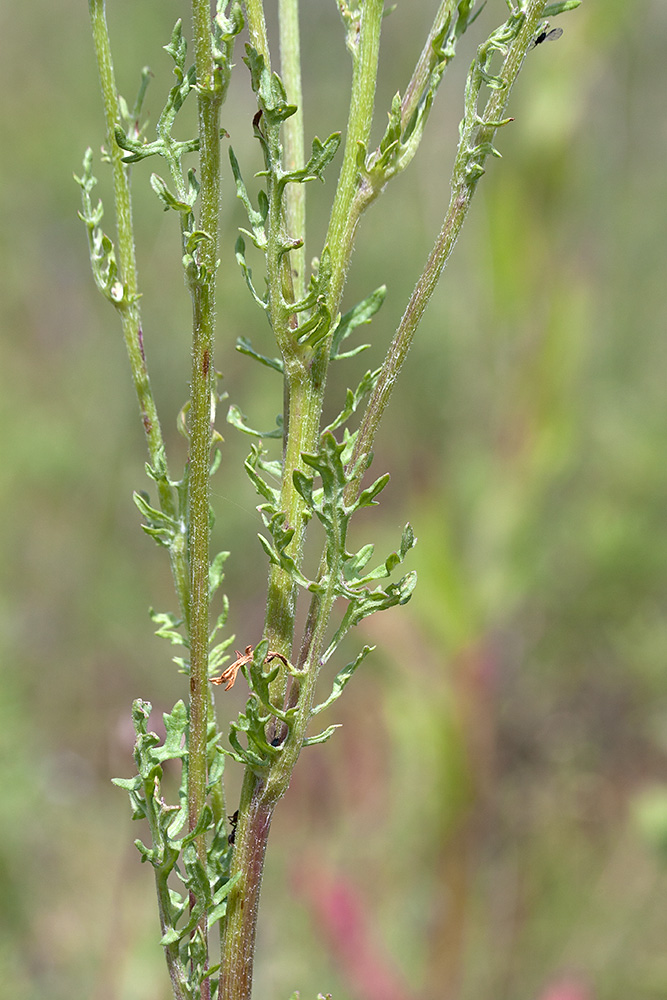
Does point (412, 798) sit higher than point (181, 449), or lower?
lower

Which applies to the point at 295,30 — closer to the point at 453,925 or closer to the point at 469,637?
the point at 469,637

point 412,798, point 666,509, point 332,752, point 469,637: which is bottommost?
point 412,798

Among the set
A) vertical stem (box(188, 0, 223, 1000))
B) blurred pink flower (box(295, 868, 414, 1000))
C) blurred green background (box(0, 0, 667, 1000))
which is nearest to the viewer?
vertical stem (box(188, 0, 223, 1000))

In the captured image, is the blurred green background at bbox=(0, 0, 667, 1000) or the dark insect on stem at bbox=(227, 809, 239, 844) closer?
the dark insect on stem at bbox=(227, 809, 239, 844)

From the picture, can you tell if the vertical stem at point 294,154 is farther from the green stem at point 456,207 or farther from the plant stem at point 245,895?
the plant stem at point 245,895

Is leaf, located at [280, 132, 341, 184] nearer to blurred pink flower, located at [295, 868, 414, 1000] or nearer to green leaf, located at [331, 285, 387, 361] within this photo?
green leaf, located at [331, 285, 387, 361]

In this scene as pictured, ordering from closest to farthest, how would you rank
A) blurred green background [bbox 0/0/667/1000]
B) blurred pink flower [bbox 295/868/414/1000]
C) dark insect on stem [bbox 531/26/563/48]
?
dark insect on stem [bbox 531/26/563/48], blurred pink flower [bbox 295/868/414/1000], blurred green background [bbox 0/0/667/1000]

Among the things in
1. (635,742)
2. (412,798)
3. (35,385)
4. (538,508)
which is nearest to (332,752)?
(412,798)

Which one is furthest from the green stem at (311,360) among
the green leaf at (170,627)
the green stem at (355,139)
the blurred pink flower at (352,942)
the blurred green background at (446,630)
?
the blurred pink flower at (352,942)

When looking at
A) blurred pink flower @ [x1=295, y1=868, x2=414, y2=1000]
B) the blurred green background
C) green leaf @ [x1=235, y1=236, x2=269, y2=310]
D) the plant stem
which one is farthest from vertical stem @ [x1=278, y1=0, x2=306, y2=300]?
blurred pink flower @ [x1=295, y1=868, x2=414, y2=1000]
